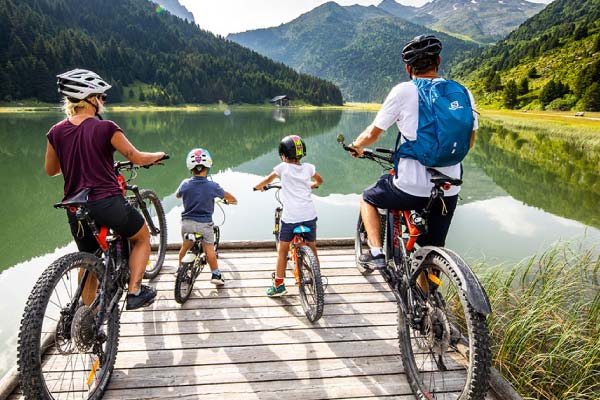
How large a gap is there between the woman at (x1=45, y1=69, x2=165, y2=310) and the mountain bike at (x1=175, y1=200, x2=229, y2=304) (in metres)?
1.19

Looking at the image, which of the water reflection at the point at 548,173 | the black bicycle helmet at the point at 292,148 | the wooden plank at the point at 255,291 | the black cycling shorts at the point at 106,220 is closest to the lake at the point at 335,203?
the water reflection at the point at 548,173

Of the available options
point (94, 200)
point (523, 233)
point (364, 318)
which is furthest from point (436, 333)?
point (523, 233)

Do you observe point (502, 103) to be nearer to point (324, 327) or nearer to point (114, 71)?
point (324, 327)

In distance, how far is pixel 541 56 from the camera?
331 ft

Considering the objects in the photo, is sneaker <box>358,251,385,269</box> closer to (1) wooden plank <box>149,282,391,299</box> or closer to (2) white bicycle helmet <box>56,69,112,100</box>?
(1) wooden plank <box>149,282,391,299</box>

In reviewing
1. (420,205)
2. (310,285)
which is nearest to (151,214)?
(310,285)

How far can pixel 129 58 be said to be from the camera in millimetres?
110688

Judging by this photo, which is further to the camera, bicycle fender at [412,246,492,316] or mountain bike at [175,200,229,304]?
mountain bike at [175,200,229,304]

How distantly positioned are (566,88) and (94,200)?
268ft

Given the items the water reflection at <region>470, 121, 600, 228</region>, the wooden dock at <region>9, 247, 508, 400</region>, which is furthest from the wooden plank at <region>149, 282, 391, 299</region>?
the water reflection at <region>470, 121, 600, 228</region>

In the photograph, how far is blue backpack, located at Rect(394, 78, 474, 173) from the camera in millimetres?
2670

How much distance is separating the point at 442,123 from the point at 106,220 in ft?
9.27

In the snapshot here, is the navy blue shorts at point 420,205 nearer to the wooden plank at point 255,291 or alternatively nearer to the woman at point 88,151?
the wooden plank at point 255,291

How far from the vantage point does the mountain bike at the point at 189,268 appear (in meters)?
4.25
